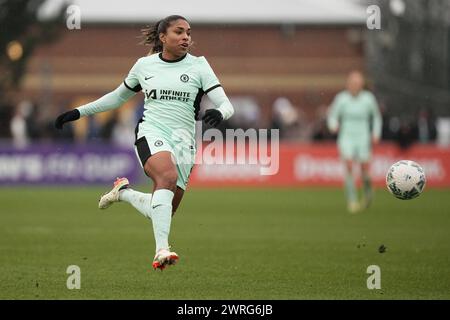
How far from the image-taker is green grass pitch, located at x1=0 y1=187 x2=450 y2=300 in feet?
32.6

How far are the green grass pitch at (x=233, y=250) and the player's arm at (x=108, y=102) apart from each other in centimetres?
158

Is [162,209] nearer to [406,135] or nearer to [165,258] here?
[165,258]

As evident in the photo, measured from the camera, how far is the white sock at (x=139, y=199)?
10898 millimetres

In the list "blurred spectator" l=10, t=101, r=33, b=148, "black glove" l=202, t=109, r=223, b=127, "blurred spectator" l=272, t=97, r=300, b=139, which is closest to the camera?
"black glove" l=202, t=109, r=223, b=127

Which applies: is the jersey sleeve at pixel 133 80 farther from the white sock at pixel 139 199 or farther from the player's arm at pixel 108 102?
the white sock at pixel 139 199

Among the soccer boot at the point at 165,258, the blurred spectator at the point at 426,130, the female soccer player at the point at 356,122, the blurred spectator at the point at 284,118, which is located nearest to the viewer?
the soccer boot at the point at 165,258

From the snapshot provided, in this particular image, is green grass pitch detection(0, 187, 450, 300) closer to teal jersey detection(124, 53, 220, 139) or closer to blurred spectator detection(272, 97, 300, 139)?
teal jersey detection(124, 53, 220, 139)

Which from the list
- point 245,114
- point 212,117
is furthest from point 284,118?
point 212,117

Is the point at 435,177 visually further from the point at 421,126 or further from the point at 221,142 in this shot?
the point at 221,142

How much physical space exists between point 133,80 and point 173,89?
58 cm

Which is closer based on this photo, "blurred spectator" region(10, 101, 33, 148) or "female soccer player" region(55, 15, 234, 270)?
"female soccer player" region(55, 15, 234, 270)

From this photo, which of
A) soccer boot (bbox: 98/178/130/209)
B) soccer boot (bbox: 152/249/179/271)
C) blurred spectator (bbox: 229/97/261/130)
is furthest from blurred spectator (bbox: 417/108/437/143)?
soccer boot (bbox: 152/249/179/271)

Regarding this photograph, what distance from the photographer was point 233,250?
539 inches

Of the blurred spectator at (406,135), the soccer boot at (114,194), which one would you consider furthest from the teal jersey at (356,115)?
the soccer boot at (114,194)
